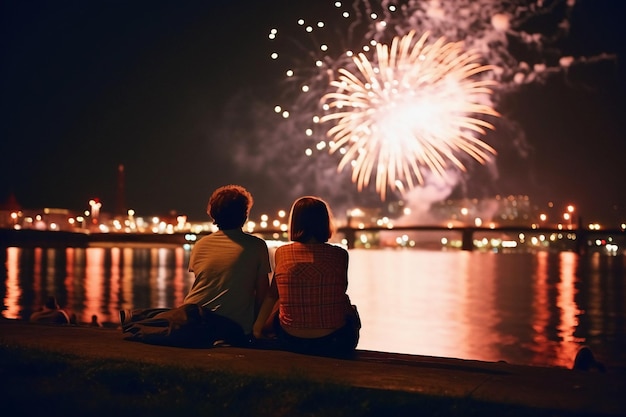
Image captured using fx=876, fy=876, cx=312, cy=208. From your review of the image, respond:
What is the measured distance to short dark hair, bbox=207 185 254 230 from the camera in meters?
6.88

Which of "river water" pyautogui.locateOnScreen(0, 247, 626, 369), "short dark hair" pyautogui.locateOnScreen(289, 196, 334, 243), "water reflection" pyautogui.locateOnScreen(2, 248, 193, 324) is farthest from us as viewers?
"water reflection" pyautogui.locateOnScreen(2, 248, 193, 324)

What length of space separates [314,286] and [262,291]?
24.6 inches

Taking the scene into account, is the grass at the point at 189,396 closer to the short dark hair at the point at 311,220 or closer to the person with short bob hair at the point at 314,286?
the person with short bob hair at the point at 314,286

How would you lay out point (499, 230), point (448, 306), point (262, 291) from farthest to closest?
1. point (499, 230)
2. point (448, 306)
3. point (262, 291)

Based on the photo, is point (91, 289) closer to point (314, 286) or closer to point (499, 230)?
point (314, 286)

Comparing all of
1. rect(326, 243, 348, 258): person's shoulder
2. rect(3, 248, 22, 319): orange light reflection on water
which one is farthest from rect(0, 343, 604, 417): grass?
rect(3, 248, 22, 319): orange light reflection on water

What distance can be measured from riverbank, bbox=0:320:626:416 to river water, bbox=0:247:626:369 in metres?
17.8

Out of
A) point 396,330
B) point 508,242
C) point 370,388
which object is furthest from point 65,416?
point 508,242

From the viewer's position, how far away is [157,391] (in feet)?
18.4

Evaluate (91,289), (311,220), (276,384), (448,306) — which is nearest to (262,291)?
(311,220)

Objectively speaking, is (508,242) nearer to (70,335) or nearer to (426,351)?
(426,351)

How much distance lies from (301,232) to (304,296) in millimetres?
484

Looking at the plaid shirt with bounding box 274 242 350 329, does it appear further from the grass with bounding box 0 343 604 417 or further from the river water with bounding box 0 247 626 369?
the river water with bounding box 0 247 626 369

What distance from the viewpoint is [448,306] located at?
164 ft
